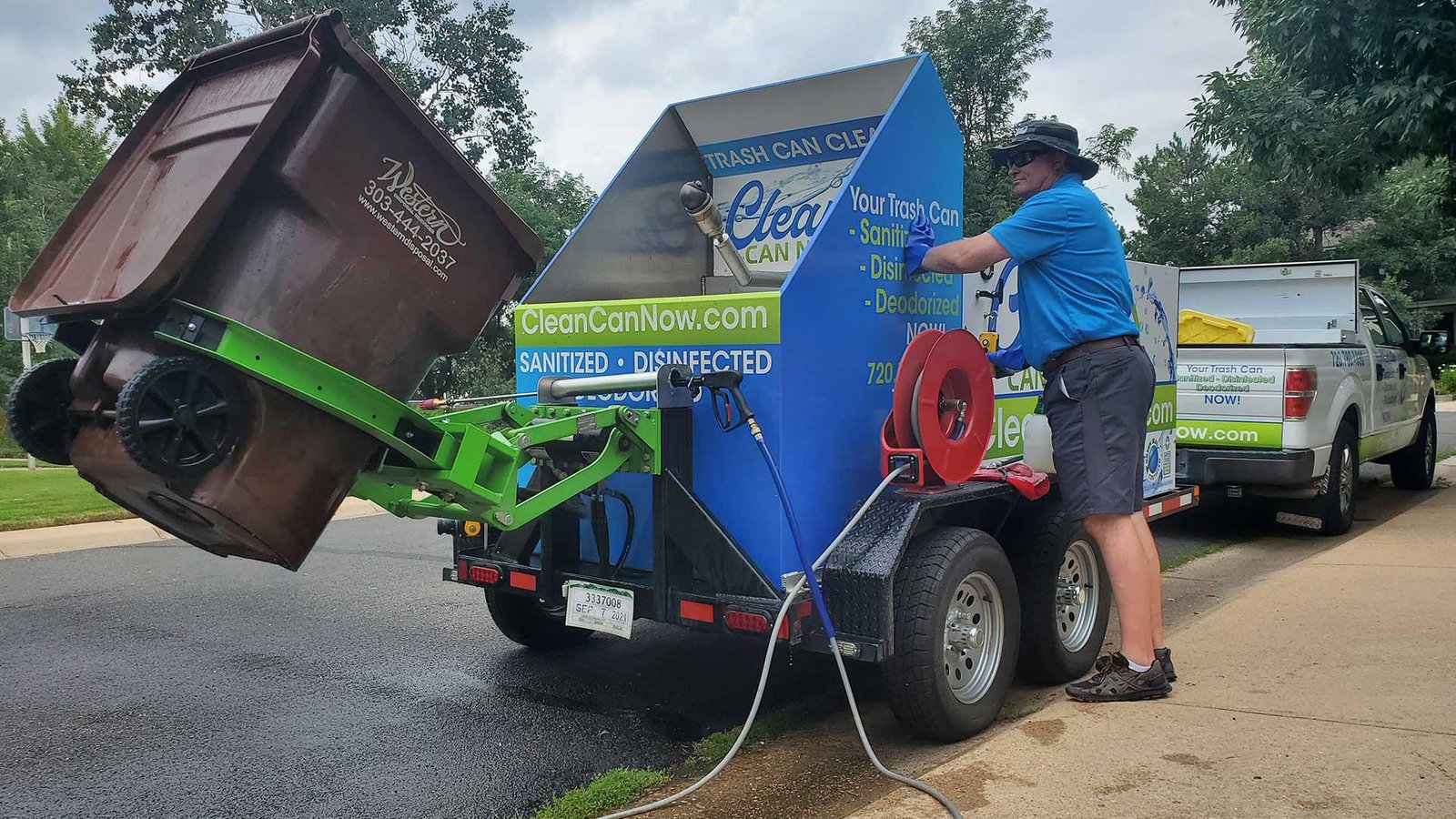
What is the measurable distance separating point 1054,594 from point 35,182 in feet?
118

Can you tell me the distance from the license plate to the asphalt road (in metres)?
0.51

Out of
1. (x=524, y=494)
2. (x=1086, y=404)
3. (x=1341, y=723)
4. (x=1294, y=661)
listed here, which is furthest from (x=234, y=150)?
(x=1294, y=661)

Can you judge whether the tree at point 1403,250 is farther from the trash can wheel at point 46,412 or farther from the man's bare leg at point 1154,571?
the trash can wheel at point 46,412

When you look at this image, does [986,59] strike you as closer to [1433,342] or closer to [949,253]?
[1433,342]

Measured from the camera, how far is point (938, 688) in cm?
378

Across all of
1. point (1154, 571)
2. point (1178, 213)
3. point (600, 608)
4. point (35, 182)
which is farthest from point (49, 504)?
point (1178, 213)

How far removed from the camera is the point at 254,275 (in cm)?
304

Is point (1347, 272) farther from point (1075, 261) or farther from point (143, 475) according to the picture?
point (143, 475)

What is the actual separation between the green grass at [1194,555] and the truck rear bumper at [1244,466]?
490mm

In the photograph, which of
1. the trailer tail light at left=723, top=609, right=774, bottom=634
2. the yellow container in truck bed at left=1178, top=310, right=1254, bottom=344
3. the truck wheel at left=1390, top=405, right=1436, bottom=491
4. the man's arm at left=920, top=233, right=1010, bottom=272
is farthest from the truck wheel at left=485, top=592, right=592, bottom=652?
the truck wheel at left=1390, top=405, right=1436, bottom=491

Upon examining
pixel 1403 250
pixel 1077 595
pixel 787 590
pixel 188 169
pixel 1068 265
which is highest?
pixel 1403 250

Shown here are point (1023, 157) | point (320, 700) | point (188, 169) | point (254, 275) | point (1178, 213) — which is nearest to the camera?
point (254, 275)

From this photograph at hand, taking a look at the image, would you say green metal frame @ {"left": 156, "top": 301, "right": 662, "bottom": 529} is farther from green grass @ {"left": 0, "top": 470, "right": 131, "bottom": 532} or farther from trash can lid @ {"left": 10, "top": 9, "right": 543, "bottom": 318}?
green grass @ {"left": 0, "top": 470, "right": 131, "bottom": 532}

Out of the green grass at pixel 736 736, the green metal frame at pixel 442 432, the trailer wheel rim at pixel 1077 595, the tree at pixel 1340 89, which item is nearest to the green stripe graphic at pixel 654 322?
the green metal frame at pixel 442 432
